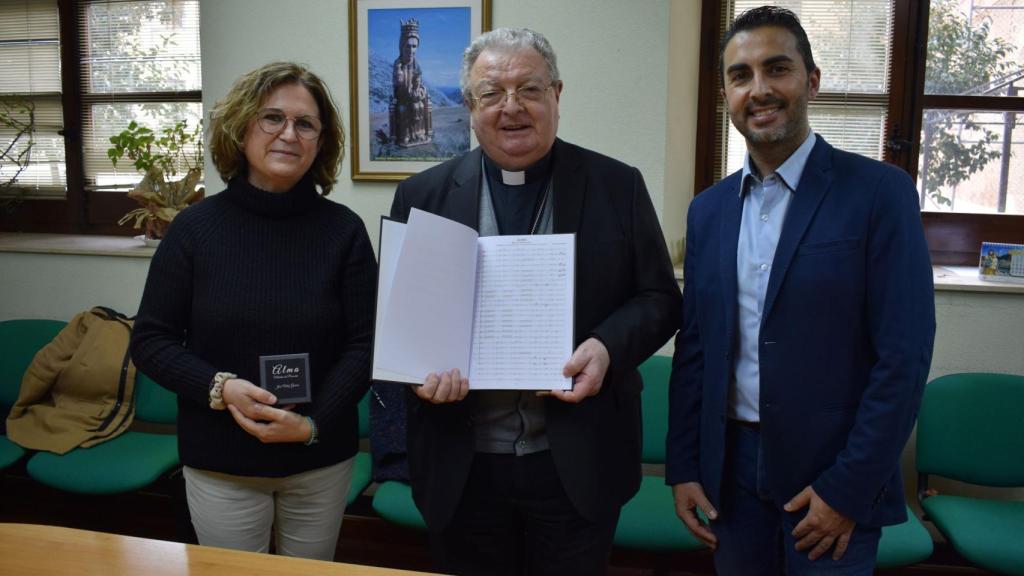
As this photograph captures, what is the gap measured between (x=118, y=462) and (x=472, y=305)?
212 centimetres

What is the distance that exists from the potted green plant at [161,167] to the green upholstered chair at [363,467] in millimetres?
1436

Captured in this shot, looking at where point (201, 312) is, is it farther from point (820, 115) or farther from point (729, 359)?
point (820, 115)

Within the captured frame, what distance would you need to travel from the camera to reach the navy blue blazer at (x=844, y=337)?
4.66 feet

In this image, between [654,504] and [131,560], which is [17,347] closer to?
[131,560]

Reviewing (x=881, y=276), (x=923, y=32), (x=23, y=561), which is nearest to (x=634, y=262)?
(x=881, y=276)

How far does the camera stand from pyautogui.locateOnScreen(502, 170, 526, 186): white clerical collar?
172cm

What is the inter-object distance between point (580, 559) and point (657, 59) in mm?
2047

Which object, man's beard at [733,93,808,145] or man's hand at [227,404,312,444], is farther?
man's hand at [227,404,312,444]

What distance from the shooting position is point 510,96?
62.8 inches

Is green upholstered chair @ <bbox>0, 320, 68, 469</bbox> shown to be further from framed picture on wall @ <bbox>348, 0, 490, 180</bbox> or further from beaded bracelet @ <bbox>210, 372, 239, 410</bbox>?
beaded bracelet @ <bbox>210, 372, 239, 410</bbox>

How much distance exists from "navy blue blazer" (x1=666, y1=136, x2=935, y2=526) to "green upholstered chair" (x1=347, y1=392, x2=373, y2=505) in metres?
1.61

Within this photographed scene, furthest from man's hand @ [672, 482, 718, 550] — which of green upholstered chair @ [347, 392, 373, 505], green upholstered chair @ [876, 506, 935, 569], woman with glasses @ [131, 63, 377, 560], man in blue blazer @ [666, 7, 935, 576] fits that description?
green upholstered chair @ [347, 392, 373, 505]

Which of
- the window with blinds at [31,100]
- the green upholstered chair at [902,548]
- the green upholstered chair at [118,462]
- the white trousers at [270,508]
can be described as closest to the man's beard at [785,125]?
the white trousers at [270,508]

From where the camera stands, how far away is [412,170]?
3.29 metres
